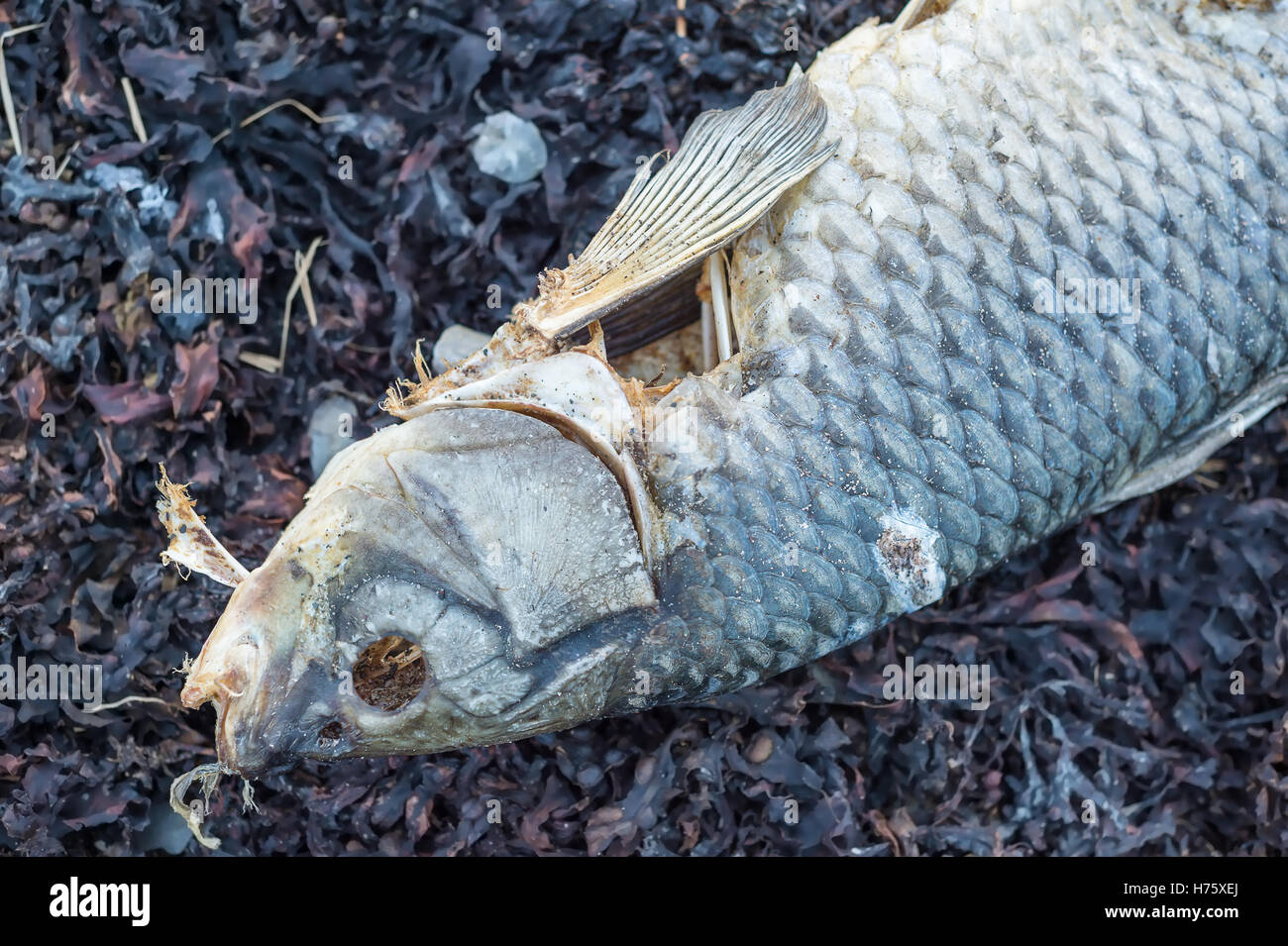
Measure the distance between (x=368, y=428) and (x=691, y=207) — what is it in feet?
3.90

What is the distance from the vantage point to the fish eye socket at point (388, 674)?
95.0 inches

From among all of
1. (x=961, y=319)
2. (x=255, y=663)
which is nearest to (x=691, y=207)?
(x=961, y=319)

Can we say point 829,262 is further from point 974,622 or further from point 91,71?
point 91,71

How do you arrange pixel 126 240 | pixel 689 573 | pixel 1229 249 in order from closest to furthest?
1. pixel 689 573
2. pixel 1229 249
3. pixel 126 240

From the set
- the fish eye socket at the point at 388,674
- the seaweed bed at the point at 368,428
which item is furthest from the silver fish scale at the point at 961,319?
the seaweed bed at the point at 368,428

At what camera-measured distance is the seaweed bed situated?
10.2ft

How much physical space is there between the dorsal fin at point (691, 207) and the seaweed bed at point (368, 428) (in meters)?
0.66

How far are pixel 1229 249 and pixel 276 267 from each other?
100 inches

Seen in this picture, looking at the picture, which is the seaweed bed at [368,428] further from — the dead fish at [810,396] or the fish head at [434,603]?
the fish head at [434,603]

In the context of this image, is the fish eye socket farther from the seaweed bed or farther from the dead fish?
the seaweed bed

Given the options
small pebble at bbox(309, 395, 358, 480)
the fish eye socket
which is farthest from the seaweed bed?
the fish eye socket

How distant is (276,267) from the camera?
3.32 metres

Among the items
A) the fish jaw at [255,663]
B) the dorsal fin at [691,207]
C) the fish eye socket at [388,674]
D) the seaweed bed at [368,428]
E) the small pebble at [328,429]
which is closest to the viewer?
the fish jaw at [255,663]

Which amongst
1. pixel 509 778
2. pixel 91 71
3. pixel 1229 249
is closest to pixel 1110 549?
pixel 1229 249
